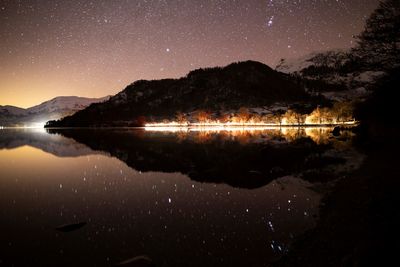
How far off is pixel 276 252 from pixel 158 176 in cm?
2025

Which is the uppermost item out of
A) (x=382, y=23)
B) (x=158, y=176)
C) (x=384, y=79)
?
(x=382, y=23)

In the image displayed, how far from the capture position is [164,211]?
64.1ft

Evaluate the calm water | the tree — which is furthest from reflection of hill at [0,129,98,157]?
the tree

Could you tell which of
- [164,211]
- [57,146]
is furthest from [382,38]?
[57,146]

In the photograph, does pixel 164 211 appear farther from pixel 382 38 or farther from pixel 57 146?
pixel 57 146

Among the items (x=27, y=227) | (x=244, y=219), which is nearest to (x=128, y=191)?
(x=27, y=227)

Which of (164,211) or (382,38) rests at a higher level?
(382,38)

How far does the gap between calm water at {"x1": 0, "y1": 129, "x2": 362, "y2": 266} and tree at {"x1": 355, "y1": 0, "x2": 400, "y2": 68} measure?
11051 mm

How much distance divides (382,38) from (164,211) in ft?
84.3

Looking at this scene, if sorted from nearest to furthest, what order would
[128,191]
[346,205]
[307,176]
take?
[346,205], [128,191], [307,176]

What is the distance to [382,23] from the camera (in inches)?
1146

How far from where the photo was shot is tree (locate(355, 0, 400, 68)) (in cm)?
2847

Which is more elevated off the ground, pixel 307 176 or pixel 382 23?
pixel 382 23

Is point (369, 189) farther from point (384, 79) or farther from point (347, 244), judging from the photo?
point (384, 79)
